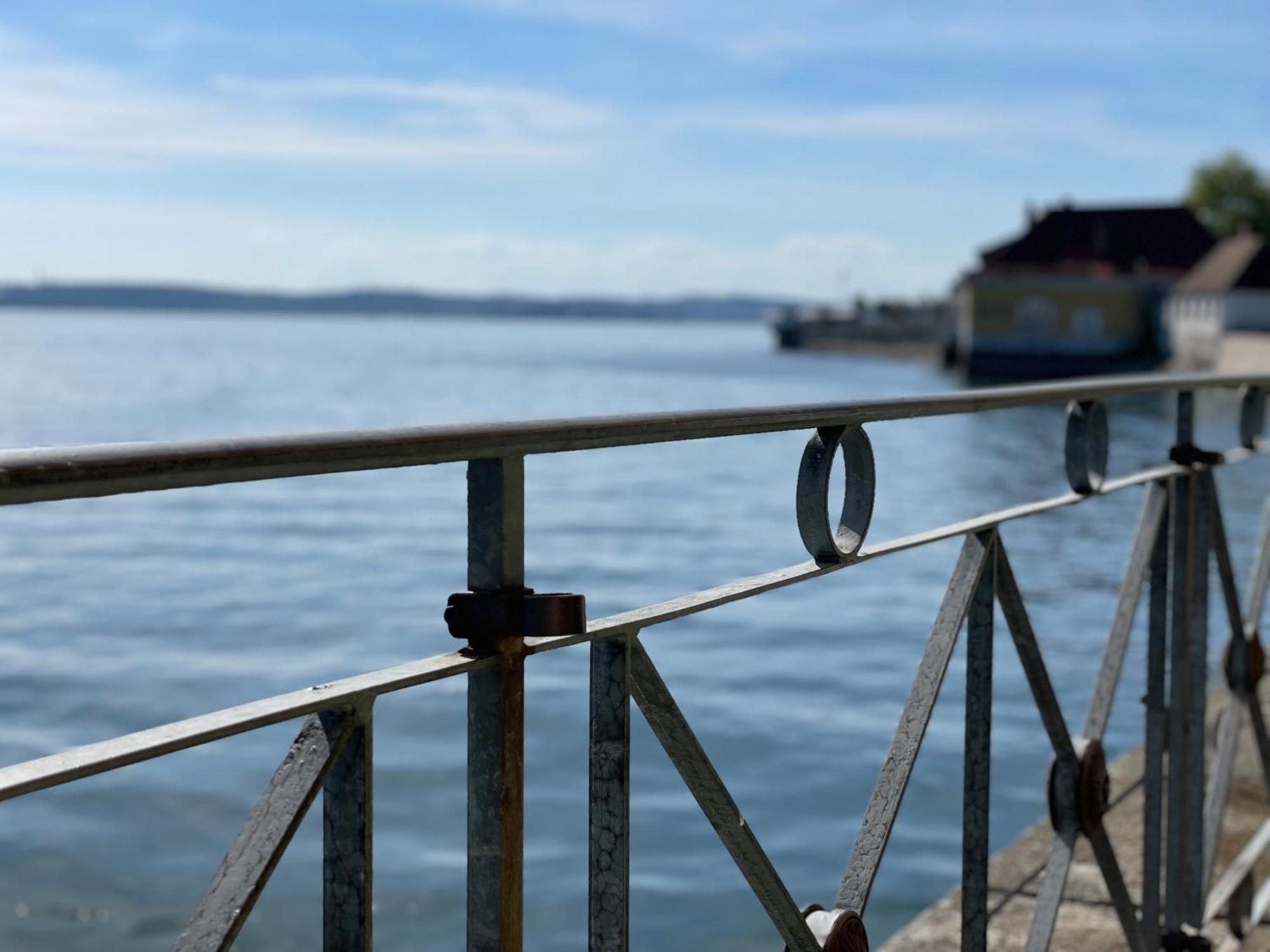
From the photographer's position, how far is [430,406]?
166 feet

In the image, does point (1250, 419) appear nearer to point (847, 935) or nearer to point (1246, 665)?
point (1246, 665)

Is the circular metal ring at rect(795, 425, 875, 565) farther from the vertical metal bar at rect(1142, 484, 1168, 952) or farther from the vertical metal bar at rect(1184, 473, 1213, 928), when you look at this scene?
the vertical metal bar at rect(1184, 473, 1213, 928)

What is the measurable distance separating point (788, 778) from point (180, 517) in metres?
18.8

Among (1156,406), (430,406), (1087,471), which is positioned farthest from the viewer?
(1156,406)

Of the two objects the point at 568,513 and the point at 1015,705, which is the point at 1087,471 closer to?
the point at 1015,705

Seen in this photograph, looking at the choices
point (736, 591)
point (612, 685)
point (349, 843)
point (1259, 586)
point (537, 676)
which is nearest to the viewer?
point (349, 843)

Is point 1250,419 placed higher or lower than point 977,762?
higher

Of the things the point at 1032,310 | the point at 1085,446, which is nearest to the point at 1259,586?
the point at 1085,446

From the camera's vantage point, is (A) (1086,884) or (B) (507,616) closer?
(B) (507,616)

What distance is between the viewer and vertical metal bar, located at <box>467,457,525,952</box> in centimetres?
123

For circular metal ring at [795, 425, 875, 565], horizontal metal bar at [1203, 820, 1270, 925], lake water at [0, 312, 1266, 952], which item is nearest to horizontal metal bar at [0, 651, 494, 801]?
circular metal ring at [795, 425, 875, 565]

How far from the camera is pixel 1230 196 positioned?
91.5 metres

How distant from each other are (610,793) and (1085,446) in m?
1.29

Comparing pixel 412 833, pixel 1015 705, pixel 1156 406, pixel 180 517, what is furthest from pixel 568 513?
pixel 1156 406
